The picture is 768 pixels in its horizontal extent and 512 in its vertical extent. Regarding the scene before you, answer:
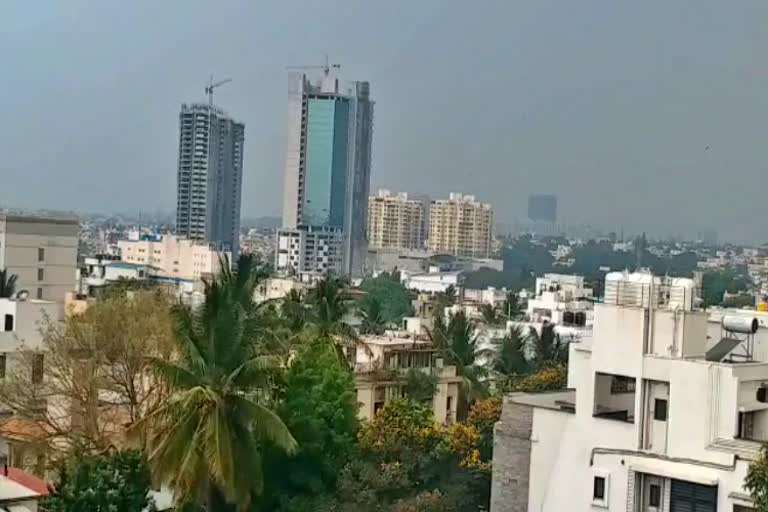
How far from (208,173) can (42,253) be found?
313ft

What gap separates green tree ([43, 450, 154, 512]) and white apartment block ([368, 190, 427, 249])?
150228 mm

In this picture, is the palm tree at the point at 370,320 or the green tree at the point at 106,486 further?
the palm tree at the point at 370,320

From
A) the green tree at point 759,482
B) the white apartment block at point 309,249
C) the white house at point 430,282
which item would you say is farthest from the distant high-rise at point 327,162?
the green tree at point 759,482

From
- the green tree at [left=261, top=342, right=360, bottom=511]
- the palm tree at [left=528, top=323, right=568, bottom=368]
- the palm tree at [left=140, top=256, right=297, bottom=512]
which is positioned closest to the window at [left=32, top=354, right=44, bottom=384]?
the green tree at [left=261, top=342, right=360, bottom=511]

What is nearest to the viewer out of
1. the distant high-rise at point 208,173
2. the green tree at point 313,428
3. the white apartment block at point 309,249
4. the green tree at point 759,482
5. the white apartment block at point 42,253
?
the green tree at point 759,482

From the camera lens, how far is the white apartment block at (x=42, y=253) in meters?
46.3

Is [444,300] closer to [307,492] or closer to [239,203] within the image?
[307,492]

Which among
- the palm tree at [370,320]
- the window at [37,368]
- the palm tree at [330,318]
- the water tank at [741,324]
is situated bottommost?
the palm tree at [370,320]

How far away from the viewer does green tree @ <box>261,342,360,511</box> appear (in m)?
15.6

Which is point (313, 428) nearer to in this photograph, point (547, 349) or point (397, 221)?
point (547, 349)

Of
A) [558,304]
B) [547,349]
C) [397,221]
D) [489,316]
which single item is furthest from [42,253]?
[397,221]

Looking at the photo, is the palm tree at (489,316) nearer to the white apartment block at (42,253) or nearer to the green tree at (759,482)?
the white apartment block at (42,253)

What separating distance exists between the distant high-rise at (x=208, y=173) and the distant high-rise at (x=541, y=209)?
38.8 m

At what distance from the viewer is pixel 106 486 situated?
43.9 ft
